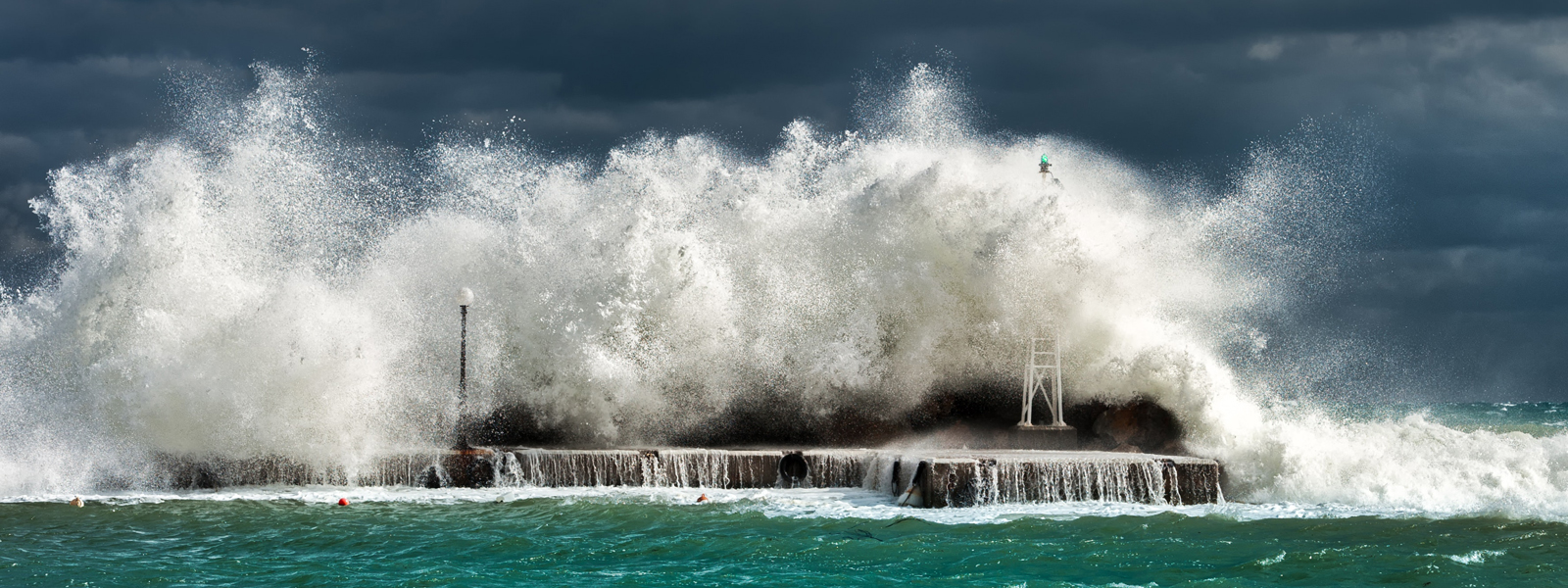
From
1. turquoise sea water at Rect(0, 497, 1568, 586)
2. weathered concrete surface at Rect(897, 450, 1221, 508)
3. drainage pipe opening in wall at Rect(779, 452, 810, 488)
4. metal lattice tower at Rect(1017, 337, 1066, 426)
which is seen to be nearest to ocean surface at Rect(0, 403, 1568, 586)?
turquoise sea water at Rect(0, 497, 1568, 586)

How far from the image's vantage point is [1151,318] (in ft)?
56.9

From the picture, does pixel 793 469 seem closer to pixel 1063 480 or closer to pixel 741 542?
pixel 1063 480

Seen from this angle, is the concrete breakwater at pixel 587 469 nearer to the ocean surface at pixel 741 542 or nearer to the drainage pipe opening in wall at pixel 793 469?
the drainage pipe opening in wall at pixel 793 469

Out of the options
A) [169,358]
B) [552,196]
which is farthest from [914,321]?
[169,358]

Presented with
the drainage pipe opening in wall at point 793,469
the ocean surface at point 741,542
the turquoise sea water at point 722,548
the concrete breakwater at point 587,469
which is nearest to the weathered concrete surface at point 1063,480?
the ocean surface at point 741,542

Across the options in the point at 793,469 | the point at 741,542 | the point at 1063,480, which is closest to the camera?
the point at 741,542

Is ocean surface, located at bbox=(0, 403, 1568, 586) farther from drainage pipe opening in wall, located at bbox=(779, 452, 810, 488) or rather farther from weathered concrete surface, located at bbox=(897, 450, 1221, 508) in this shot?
drainage pipe opening in wall, located at bbox=(779, 452, 810, 488)

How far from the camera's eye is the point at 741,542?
37.8ft

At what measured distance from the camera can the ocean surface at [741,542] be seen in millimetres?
9938

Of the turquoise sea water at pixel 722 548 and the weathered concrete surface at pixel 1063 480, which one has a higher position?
the weathered concrete surface at pixel 1063 480

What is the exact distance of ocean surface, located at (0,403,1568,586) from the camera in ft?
32.6

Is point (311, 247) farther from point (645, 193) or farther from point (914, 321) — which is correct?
point (914, 321)

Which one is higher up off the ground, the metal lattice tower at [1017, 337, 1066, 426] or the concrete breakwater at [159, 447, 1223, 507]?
the metal lattice tower at [1017, 337, 1066, 426]

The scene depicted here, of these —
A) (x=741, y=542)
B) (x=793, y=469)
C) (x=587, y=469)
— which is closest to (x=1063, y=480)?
(x=793, y=469)
